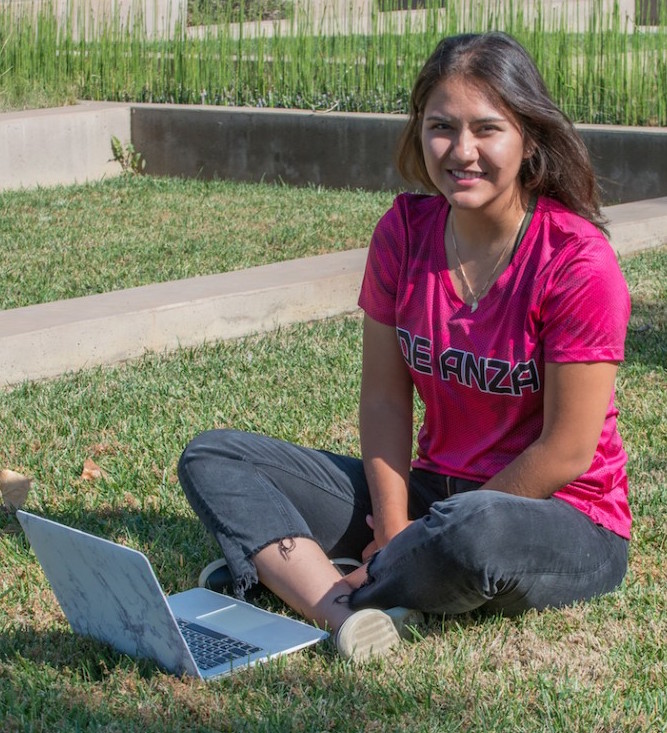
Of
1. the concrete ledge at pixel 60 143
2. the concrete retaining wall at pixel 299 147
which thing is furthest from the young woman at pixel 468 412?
the concrete ledge at pixel 60 143

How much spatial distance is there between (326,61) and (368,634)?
894 cm

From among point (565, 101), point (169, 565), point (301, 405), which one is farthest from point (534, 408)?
point (565, 101)

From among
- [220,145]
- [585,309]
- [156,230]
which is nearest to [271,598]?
[585,309]

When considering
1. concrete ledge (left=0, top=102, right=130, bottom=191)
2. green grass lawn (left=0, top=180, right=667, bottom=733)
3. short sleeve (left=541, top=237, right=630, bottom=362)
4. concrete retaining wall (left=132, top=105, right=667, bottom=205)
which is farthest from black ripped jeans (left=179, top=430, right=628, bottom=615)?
concrete ledge (left=0, top=102, right=130, bottom=191)

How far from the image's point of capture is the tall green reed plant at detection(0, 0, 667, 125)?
9844 millimetres

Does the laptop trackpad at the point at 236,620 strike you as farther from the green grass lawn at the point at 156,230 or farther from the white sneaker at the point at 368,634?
the green grass lawn at the point at 156,230

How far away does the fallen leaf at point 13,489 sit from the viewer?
12.6 feet

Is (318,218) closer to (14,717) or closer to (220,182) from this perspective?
(220,182)

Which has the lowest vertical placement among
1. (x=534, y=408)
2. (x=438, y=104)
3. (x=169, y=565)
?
(x=169, y=565)

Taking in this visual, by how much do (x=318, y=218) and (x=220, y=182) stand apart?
2087 millimetres

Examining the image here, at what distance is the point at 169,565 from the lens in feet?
11.2

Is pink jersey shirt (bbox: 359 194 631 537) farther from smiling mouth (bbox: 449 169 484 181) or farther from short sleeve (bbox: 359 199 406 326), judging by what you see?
smiling mouth (bbox: 449 169 484 181)

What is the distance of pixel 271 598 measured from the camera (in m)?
3.20

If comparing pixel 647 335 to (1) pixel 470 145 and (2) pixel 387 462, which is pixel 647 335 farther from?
(1) pixel 470 145
